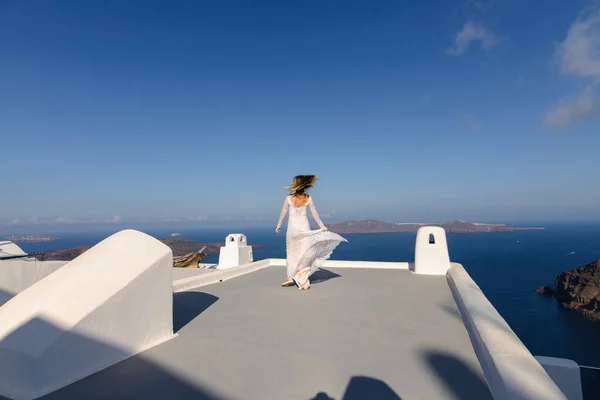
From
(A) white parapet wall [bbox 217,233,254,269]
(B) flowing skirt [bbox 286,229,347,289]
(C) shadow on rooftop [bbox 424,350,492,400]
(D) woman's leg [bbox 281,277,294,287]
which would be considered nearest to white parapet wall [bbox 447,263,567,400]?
(C) shadow on rooftop [bbox 424,350,492,400]

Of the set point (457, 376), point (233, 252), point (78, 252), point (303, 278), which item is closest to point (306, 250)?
point (303, 278)

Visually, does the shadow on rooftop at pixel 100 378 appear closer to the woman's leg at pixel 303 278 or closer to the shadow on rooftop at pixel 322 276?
the woman's leg at pixel 303 278

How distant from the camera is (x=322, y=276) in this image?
7.55 meters

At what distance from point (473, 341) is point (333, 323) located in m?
1.50

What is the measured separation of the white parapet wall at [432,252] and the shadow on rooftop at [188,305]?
15.2 feet

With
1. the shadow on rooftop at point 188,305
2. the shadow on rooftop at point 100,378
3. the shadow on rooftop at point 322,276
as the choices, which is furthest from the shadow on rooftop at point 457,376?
the shadow on rooftop at point 322,276

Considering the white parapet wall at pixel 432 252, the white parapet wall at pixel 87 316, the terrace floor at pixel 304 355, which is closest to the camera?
the white parapet wall at pixel 87 316

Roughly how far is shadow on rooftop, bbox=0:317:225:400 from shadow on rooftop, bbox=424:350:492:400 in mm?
1640

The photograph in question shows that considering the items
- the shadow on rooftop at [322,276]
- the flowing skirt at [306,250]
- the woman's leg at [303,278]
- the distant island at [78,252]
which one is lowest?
the distant island at [78,252]

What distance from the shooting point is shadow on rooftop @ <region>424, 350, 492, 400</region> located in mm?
2295

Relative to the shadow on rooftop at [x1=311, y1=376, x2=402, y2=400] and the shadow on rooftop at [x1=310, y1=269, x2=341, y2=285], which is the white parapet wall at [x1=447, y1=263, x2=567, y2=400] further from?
the shadow on rooftop at [x1=310, y1=269, x2=341, y2=285]

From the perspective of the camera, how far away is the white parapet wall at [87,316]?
2.28 meters

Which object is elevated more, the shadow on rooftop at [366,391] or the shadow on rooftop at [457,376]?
the shadow on rooftop at [457,376]

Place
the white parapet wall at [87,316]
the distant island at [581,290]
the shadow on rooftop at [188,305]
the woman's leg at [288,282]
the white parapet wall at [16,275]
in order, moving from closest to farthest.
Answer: the white parapet wall at [87,316] → the shadow on rooftop at [188,305] → the woman's leg at [288,282] → the white parapet wall at [16,275] → the distant island at [581,290]
